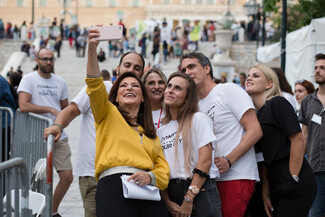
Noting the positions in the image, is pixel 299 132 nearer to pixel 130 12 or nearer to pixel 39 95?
pixel 39 95

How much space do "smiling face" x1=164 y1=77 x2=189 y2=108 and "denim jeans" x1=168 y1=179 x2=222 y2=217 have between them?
57 centimetres

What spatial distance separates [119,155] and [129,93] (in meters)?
0.51

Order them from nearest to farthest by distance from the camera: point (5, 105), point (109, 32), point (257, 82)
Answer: point (109, 32) < point (257, 82) < point (5, 105)

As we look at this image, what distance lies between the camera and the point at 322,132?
19.8 ft

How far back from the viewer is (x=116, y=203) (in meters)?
3.74

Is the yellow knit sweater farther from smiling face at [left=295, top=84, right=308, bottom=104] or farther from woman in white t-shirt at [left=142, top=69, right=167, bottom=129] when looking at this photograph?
smiling face at [left=295, top=84, right=308, bottom=104]

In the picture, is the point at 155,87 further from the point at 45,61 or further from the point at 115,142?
the point at 45,61

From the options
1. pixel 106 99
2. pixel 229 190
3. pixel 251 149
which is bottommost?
pixel 229 190

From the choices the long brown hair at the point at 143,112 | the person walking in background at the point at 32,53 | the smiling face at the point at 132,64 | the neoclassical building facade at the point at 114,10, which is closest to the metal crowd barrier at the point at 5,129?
the smiling face at the point at 132,64

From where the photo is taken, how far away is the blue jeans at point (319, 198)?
6.12m

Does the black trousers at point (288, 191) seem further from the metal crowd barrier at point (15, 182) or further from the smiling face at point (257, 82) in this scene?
the metal crowd barrier at point (15, 182)

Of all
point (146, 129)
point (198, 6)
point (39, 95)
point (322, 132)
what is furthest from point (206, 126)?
point (198, 6)

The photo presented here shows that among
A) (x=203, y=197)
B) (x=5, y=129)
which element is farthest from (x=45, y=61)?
(x=203, y=197)

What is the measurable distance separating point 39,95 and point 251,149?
3.21m
